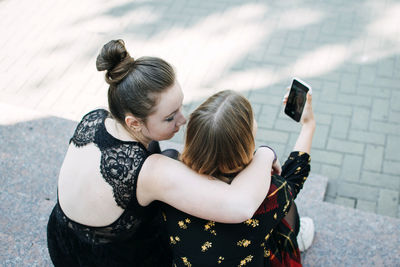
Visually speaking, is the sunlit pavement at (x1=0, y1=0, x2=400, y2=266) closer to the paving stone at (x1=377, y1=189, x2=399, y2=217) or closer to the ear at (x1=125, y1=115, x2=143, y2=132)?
the paving stone at (x1=377, y1=189, x2=399, y2=217)

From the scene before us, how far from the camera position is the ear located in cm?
181

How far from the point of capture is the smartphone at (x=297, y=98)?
218 centimetres

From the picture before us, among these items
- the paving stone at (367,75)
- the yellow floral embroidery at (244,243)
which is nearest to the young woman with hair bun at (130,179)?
the yellow floral embroidery at (244,243)

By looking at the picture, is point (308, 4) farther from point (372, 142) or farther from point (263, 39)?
point (372, 142)

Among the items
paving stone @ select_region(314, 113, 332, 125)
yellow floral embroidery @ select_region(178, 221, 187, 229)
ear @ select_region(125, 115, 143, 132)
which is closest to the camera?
yellow floral embroidery @ select_region(178, 221, 187, 229)

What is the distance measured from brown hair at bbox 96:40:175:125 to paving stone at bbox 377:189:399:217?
7.29 ft

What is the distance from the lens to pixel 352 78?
13.9ft

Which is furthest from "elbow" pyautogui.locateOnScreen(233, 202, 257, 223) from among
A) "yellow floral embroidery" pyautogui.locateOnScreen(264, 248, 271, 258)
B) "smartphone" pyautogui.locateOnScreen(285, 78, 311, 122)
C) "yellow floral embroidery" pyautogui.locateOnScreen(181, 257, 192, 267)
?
"smartphone" pyautogui.locateOnScreen(285, 78, 311, 122)

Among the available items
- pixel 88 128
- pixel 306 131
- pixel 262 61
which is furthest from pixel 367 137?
pixel 88 128

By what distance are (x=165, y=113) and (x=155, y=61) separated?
9.3 inches

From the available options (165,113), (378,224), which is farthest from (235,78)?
(165,113)

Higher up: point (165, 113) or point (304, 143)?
point (165, 113)

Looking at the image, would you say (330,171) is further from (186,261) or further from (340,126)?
(186,261)

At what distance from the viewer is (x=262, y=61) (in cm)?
459
